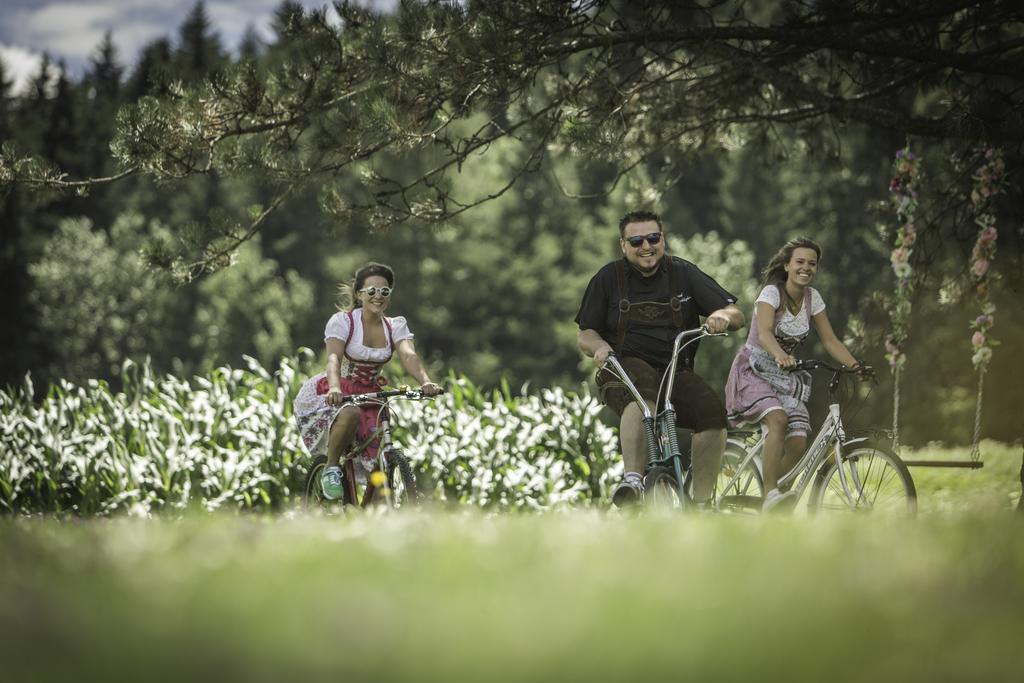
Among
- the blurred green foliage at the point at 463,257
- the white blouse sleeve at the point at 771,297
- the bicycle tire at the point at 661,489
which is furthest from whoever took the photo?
the blurred green foliage at the point at 463,257

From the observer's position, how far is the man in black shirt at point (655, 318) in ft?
20.9

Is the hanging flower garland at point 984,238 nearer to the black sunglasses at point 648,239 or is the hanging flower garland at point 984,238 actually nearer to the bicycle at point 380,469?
the black sunglasses at point 648,239

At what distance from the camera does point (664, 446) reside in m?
5.93

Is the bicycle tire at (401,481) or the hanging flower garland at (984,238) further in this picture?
the hanging flower garland at (984,238)

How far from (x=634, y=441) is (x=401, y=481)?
4.74 ft

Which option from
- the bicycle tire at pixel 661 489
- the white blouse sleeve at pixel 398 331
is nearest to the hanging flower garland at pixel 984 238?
the bicycle tire at pixel 661 489

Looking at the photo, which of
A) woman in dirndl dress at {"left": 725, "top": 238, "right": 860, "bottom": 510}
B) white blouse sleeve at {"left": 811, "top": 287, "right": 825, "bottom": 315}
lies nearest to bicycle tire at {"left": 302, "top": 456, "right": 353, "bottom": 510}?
woman in dirndl dress at {"left": 725, "top": 238, "right": 860, "bottom": 510}

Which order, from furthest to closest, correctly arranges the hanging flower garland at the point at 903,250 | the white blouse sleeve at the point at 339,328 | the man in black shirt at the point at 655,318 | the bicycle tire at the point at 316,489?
the hanging flower garland at the point at 903,250 < the bicycle tire at the point at 316,489 < the white blouse sleeve at the point at 339,328 < the man in black shirt at the point at 655,318

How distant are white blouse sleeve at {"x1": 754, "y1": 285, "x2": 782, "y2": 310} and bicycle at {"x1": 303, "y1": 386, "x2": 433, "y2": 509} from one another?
2.04 m

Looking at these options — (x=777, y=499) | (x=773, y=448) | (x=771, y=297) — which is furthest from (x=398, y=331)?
(x=777, y=499)

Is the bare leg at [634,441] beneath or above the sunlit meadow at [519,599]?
above

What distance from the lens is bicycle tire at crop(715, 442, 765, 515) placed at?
6.67 meters

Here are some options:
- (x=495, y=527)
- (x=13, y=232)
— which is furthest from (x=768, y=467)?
(x=13, y=232)

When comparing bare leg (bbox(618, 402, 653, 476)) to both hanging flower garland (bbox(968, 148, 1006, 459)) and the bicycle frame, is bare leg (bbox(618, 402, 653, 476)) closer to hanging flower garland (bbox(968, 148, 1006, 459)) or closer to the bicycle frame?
the bicycle frame
